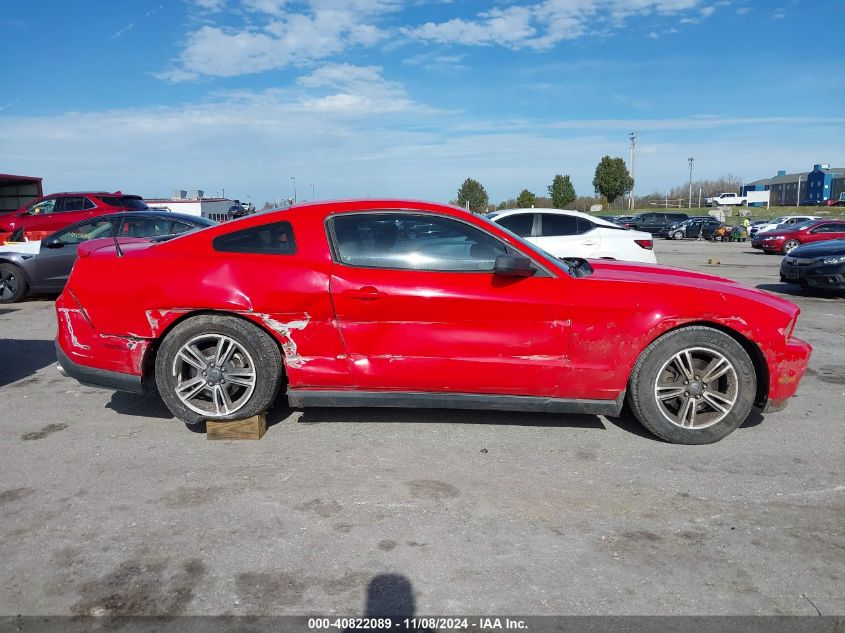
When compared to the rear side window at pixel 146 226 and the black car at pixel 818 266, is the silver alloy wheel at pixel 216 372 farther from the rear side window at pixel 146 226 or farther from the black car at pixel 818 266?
the black car at pixel 818 266

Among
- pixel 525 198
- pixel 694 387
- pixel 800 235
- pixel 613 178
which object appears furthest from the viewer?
pixel 613 178

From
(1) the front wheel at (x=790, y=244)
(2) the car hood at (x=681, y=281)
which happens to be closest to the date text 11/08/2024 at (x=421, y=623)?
(2) the car hood at (x=681, y=281)

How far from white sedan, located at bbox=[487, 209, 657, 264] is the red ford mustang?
717 cm

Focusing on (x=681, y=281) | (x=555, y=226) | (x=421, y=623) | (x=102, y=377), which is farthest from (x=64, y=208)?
(x=421, y=623)

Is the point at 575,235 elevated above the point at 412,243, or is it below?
below

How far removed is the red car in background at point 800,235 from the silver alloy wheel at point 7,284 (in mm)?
22915

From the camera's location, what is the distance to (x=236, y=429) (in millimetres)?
4453

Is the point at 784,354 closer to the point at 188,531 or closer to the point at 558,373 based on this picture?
the point at 558,373

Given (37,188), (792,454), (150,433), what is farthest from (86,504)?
(37,188)

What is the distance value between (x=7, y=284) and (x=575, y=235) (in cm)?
933

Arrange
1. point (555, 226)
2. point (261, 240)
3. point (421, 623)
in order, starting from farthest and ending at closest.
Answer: point (555, 226)
point (261, 240)
point (421, 623)

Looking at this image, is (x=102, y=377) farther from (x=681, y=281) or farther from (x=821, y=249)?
(x=821, y=249)

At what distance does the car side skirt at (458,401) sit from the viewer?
14.4 ft

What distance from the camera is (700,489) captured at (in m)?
3.76
